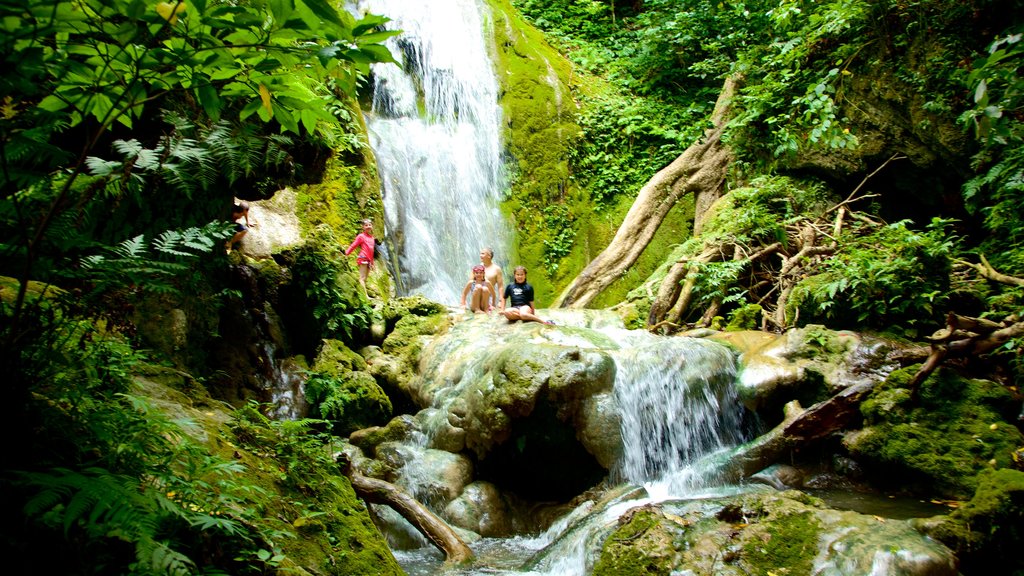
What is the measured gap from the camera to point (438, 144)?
1333 cm

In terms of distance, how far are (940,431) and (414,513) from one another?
15.4ft

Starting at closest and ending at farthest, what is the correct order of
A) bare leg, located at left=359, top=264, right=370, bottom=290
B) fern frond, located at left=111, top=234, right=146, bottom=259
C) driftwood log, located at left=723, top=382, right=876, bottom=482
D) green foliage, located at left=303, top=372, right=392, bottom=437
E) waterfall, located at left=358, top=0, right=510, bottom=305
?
fern frond, located at left=111, top=234, right=146, bottom=259
driftwood log, located at left=723, top=382, right=876, bottom=482
green foliage, located at left=303, top=372, right=392, bottom=437
bare leg, located at left=359, top=264, right=370, bottom=290
waterfall, located at left=358, top=0, right=510, bottom=305

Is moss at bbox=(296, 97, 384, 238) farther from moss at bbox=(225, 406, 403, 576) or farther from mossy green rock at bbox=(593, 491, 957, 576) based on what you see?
mossy green rock at bbox=(593, 491, 957, 576)

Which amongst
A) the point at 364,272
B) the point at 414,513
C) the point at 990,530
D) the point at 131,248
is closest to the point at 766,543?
the point at 990,530

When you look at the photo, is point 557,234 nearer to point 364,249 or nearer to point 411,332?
point 364,249

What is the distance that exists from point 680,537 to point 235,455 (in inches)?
106

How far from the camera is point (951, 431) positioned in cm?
533

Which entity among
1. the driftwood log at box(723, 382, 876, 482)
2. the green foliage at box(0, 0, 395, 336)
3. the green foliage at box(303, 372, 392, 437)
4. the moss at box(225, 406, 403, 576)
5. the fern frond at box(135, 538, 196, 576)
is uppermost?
the green foliage at box(0, 0, 395, 336)

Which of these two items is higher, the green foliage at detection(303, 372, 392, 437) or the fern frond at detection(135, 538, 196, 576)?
the fern frond at detection(135, 538, 196, 576)

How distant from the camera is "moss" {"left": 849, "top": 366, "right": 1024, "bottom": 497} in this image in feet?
16.9

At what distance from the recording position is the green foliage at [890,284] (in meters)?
6.73

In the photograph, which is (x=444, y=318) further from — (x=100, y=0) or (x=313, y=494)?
(x=100, y=0)

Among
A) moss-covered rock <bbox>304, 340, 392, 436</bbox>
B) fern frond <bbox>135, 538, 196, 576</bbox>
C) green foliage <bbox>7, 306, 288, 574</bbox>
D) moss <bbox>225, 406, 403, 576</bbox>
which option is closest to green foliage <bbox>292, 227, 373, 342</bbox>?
moss-covered rock <bbox>304, 340, 392, 436</bbox>

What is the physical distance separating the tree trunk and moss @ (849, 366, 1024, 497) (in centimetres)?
636
